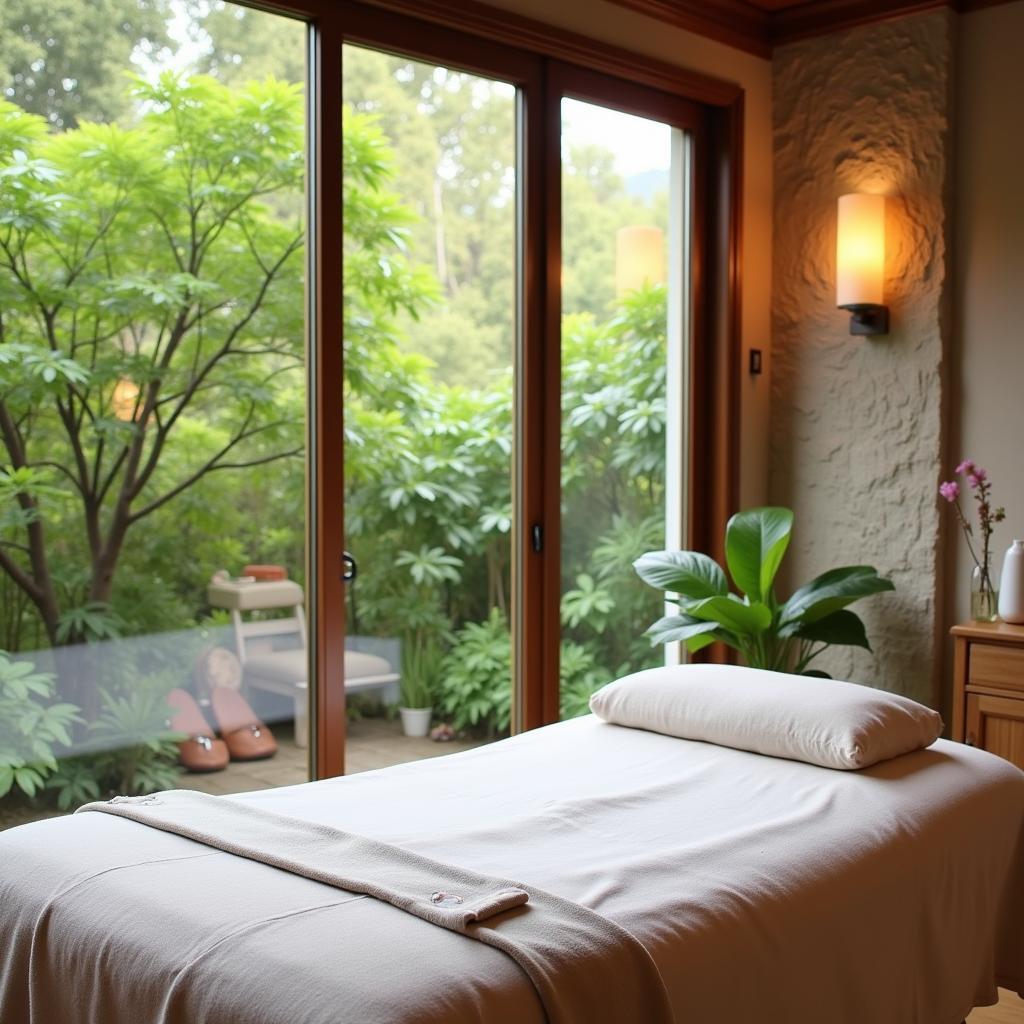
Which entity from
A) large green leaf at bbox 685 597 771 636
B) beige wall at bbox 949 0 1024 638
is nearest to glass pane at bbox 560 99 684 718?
large green leaf at bbox 685 597 771 636

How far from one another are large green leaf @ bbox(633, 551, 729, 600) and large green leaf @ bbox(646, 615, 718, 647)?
0.08 meters

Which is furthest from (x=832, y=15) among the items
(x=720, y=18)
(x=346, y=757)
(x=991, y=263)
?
(x=346, y=757)

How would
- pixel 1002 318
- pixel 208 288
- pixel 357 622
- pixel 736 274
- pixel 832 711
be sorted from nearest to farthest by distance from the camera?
pixel 832 711, pixel 208 288, pixel 357 622, pixel 1002 318, pixel 736 274

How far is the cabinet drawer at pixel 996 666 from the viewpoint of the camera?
3.36 metres

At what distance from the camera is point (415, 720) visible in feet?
11.0

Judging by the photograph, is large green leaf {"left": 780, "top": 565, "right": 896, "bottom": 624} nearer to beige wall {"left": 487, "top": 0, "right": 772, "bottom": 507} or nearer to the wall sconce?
beige wall {"left": 487, "top": 0, "right": 772, "bottom": 507}

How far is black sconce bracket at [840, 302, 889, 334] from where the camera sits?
3.95 metres

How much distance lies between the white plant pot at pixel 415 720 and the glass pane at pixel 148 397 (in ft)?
1.12

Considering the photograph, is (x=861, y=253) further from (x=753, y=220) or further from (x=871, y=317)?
(x=753, y=220)

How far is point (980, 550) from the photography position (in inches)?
152

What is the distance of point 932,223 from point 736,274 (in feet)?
2.10

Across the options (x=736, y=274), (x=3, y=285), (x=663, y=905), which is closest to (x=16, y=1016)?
(x=663, y=905)

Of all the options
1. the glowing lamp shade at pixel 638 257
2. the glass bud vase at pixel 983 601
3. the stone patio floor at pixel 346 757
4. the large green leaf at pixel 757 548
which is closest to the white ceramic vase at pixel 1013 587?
the glass bud vase at pixel 983 601

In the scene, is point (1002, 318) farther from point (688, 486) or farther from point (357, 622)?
point (357, 622)
